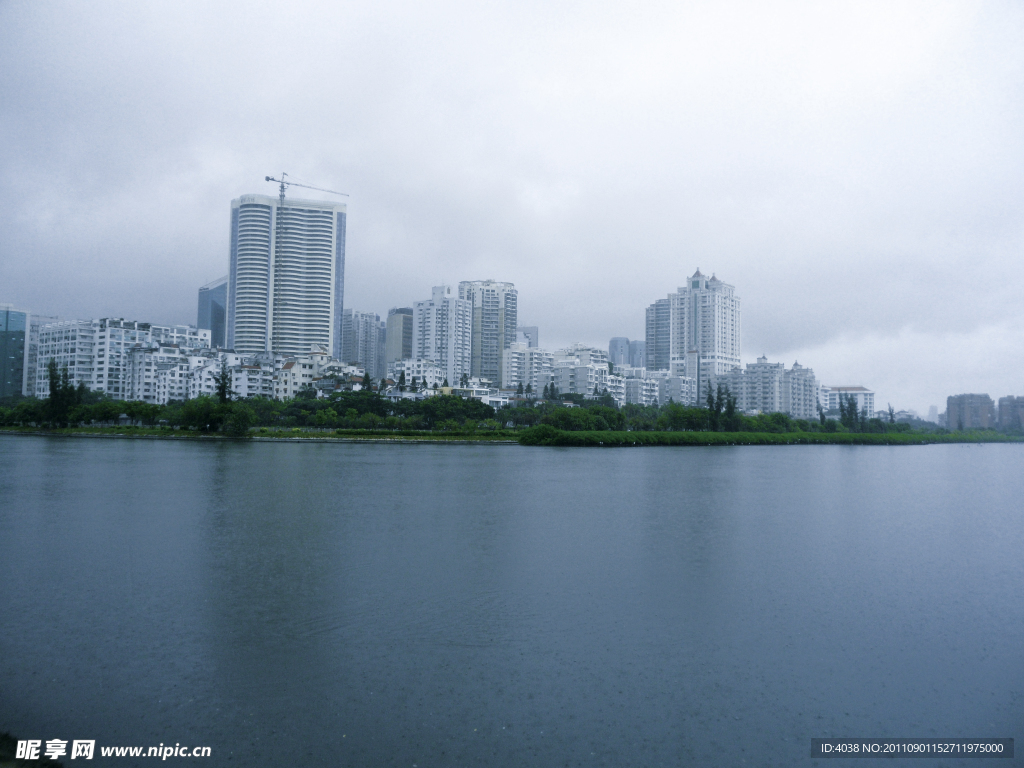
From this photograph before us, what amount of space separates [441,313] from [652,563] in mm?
101826

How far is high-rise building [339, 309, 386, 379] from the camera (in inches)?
5389

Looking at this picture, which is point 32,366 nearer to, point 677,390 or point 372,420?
point 372,420

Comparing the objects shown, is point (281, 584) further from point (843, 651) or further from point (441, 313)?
point (441, 313)

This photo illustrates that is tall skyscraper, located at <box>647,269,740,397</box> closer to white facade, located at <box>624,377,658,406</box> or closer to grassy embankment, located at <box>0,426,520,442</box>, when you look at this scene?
white facade, located at <box>624,377,658,406</box>

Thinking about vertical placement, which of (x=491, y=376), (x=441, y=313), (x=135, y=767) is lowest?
(x=135, y=767)

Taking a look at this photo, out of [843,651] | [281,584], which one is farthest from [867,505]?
[281,584]

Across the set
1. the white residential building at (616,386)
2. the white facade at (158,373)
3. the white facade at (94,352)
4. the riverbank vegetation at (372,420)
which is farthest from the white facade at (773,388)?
the white facade at (94,352)

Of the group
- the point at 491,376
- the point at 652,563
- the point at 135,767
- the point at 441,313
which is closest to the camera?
the point at 135,767

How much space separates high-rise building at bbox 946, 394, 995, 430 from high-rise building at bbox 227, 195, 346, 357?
8476 cm

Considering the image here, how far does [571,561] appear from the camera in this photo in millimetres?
11133

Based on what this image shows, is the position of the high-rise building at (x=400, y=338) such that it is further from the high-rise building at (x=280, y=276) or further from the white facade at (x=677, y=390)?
the white facade at (x=677, y=390)

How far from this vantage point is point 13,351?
7694 centimetres

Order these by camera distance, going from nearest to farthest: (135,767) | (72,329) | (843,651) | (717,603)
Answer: (135,767) → (843,651) → (717,603) → (72,329)

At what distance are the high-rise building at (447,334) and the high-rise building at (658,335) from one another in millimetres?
40555
